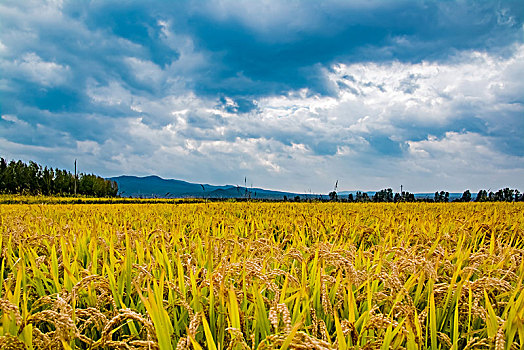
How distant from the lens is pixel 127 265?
207 centimetres

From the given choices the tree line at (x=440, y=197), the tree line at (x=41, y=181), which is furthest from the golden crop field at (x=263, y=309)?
the tree line at (x=41, y=181)

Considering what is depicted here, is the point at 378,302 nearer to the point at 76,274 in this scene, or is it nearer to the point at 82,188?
the point at 76,274

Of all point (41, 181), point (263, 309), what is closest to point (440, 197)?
point (263, 309)

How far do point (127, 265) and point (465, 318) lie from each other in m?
1.98

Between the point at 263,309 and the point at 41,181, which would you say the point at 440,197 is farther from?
the point at 41,181

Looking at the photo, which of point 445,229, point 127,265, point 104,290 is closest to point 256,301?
point 104,290

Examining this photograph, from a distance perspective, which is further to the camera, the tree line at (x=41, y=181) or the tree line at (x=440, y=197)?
the tree line at (x=41, y=181)

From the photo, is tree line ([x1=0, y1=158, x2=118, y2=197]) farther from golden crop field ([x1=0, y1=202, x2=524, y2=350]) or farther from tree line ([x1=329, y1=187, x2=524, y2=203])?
golden crop field ([x1=0, y1=202, x2=524, y2=350])

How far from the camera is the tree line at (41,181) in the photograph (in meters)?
47.3

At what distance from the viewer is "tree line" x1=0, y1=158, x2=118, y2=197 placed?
4731cm

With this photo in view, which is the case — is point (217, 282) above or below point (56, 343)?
above

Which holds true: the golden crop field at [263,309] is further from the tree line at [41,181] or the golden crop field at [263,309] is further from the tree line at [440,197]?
the tree line at [41,181]

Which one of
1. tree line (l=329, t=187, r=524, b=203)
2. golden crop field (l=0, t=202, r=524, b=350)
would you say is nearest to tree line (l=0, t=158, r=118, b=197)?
tree line (l=329, t=187, r=524, b=203)

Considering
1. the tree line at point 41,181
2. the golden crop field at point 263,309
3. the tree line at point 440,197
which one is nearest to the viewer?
the golden crop field at point 263,309
